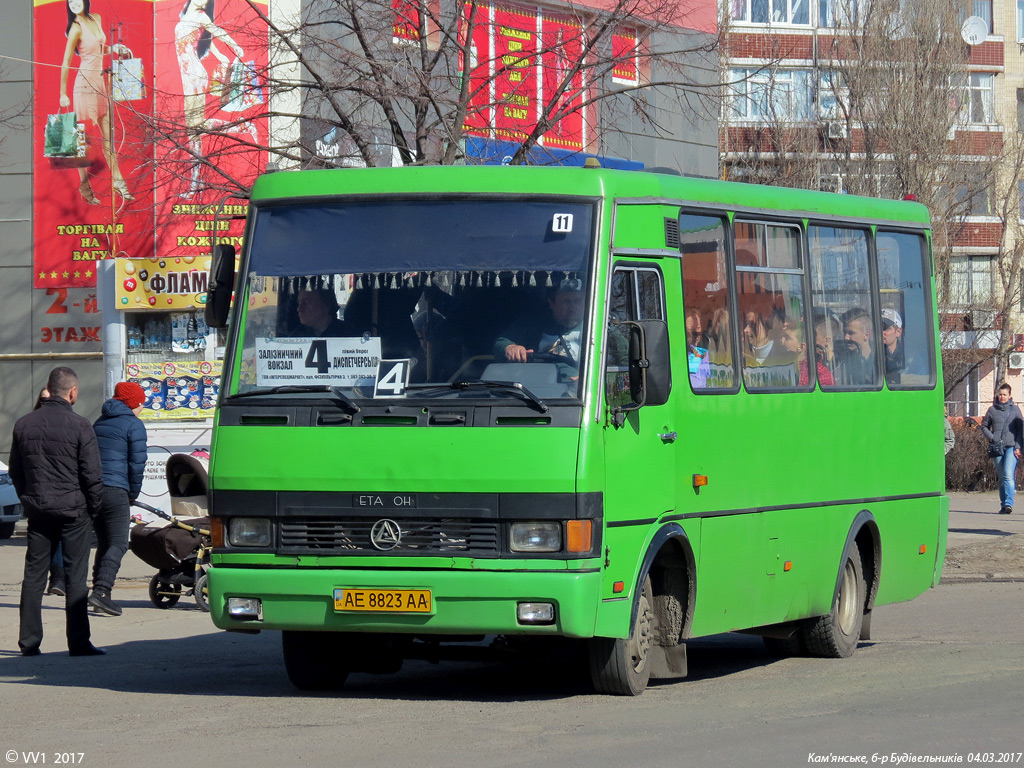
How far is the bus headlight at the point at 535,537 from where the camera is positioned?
8.64 metres

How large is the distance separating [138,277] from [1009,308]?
962 inches

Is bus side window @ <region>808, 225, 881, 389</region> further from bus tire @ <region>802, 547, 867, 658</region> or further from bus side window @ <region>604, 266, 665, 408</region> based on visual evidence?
bus side window @ <region>604, 266, 665, 408</region>

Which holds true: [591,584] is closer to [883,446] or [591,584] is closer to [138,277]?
[883,446]

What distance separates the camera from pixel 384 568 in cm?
881

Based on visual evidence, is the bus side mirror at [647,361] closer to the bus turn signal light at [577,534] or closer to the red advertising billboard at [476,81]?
the bus turn signal light at [577,534]

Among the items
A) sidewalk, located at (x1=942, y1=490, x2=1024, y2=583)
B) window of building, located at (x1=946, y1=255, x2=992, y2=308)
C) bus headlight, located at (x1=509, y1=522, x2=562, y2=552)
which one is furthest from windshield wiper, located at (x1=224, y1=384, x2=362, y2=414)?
window of building, located at (x1=946, y1=255, x2=992, y2=308)

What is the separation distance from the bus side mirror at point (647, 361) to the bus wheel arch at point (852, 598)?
3.10 m

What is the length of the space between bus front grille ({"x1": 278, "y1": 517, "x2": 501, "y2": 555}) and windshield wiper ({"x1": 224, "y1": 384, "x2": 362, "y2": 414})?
61 centimetres

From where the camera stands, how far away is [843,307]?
1168cm

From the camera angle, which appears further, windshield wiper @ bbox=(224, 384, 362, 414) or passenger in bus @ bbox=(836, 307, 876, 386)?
passenger in bus @ bbox=(836, 307, 876, 386)

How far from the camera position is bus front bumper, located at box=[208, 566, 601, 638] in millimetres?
8570

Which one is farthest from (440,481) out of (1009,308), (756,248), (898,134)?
(1009,308)

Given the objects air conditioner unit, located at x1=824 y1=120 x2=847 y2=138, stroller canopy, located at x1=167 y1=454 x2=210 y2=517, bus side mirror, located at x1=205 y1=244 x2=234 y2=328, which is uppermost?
air conditioner unit, located at x1=824 y1=120 x2=847 y2=138

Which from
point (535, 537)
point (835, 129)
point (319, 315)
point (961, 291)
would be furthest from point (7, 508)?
point (961, 291)
